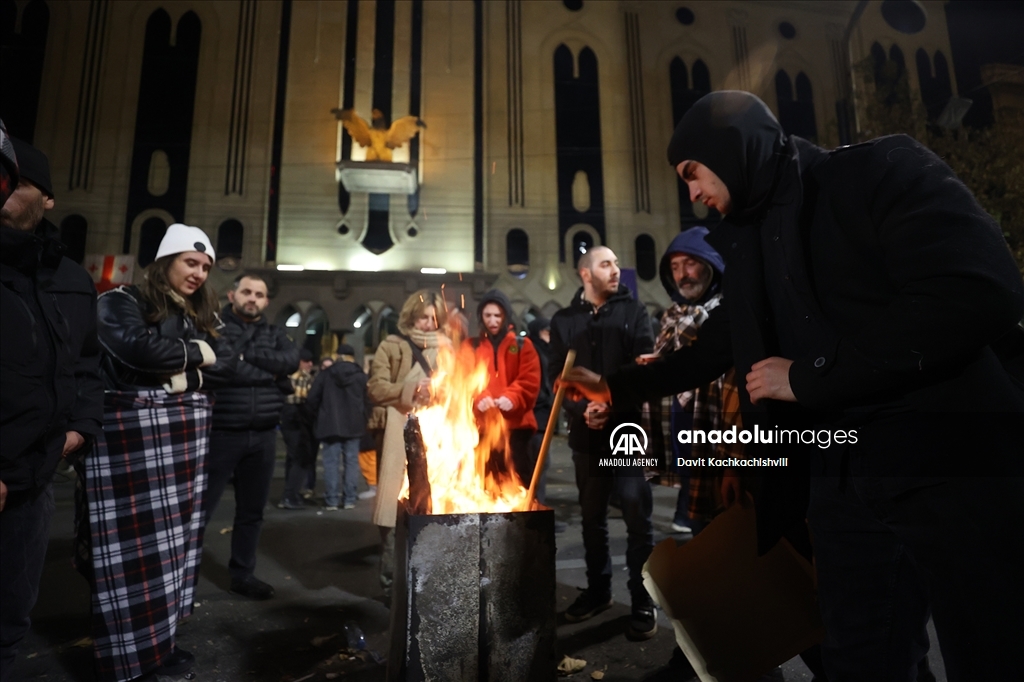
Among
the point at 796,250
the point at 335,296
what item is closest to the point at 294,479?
the point at 796,250

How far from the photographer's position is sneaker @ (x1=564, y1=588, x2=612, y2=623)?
3.66m

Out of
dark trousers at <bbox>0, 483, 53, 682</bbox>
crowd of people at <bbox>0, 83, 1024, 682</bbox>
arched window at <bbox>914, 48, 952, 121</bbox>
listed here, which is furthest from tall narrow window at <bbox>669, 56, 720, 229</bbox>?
dark trousers at <bbox>0, 483, 53, 682</bbox>

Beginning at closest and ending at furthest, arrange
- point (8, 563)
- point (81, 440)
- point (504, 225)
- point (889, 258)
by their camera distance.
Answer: point (889, 258) → point (8, 563) → point (81, 440) → point (504, 225)

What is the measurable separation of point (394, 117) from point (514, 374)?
18.5 metres

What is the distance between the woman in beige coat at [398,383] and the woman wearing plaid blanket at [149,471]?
1321mm

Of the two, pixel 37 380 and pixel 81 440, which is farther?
pixel 81 440

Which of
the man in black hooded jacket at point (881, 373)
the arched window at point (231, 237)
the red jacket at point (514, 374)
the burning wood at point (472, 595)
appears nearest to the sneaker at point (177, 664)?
the burning wood at point (472, 595)

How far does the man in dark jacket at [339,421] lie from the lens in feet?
25.0

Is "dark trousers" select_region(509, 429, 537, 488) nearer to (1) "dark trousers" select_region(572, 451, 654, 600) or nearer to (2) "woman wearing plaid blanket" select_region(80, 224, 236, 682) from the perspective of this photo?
(1) "dark trousers" select_region(572, 451, 654, 600)

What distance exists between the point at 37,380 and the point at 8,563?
666mm

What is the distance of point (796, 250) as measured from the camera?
1.61m

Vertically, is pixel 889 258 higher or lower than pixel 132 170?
lower

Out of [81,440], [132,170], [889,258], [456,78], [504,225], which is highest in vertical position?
[456,78]

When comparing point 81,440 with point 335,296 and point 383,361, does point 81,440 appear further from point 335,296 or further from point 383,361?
point 335,296
